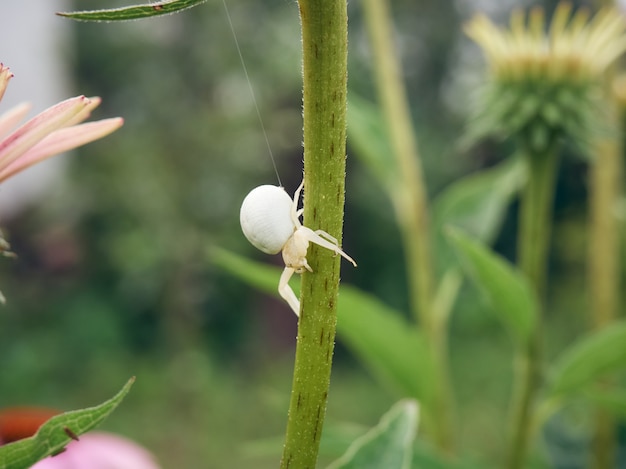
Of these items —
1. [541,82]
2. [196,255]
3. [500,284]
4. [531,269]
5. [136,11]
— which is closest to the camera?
[136,11]

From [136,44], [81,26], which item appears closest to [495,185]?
[136,44]

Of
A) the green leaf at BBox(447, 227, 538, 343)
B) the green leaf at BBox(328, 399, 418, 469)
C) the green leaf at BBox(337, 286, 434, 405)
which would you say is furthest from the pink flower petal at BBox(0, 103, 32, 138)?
the green leaf at BBox(337, 286, 434, 405)

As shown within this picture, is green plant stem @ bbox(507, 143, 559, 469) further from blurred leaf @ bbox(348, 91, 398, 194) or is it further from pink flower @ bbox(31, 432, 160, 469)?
pink flower @ bbox(31, 432, 160, 469)

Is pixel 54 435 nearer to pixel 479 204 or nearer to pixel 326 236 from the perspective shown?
pixel 326 236

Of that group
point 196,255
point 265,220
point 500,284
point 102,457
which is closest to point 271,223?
point 265,220

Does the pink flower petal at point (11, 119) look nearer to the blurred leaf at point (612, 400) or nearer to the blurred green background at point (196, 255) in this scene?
the blurred leaf at point (612, 400)

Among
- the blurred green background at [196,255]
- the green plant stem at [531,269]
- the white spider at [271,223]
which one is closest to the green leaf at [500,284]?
the green plant stem at [531,269]
